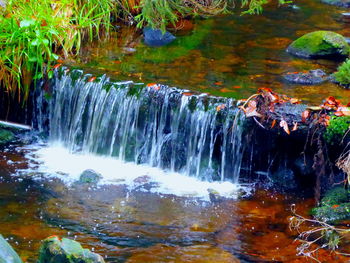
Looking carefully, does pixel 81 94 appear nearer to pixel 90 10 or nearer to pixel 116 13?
pixel 90 10

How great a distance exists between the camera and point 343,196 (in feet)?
20.9

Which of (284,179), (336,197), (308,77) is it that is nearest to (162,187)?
(284,179)

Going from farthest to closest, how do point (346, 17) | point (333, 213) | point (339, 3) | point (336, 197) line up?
1. point (339, 3)
2. point (346, 17)
3. point (336, 197)
4. point (333, 213)

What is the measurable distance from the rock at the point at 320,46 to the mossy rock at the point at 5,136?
4.50 m

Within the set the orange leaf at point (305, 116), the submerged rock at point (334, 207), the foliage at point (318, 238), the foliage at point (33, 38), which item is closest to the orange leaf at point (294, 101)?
the orange leaf at point (305, 116)

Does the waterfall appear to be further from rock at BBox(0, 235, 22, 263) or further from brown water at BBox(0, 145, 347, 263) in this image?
rock at BBox(0, 235, 22, 263)

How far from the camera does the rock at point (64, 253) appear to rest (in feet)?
15.2

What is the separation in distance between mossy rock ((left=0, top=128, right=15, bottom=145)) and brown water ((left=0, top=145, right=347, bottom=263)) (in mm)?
983

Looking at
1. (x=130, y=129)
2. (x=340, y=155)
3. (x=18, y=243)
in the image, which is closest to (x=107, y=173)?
(x=130, y=129)

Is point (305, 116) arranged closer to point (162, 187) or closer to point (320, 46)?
point (162, 187)

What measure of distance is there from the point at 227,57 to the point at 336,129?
311 centimetres

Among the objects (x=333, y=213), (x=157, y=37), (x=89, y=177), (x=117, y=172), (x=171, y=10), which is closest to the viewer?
(x=333, y=213)

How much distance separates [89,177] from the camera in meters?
7.16

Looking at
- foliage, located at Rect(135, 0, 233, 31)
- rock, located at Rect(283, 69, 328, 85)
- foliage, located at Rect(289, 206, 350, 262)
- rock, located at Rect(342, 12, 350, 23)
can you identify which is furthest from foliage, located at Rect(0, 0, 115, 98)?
rock, located at Rect(342, 12, 350, 23)
